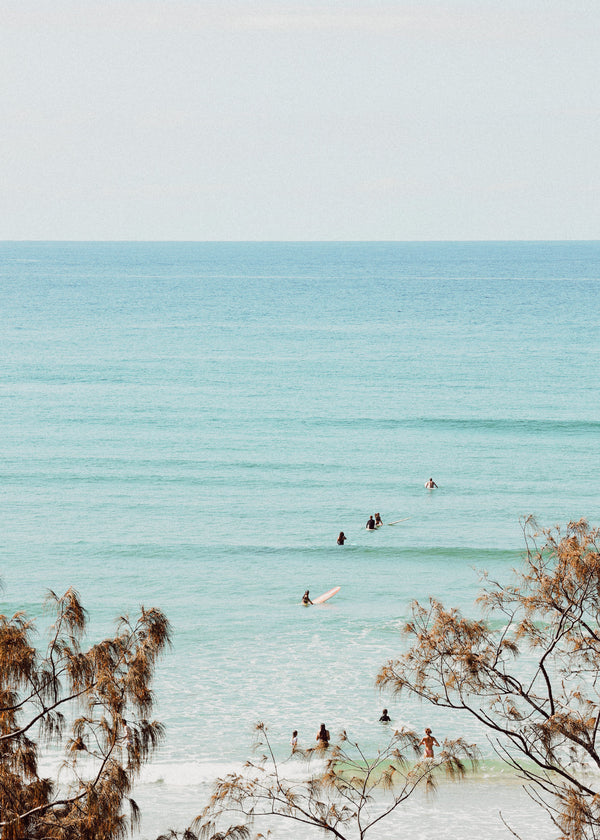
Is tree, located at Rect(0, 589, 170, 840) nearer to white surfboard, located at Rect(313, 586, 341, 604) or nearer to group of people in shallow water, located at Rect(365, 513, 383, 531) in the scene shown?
white surfboard, located at Rect(313, 586, 341, 604)

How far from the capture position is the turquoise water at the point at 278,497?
84.4 ft

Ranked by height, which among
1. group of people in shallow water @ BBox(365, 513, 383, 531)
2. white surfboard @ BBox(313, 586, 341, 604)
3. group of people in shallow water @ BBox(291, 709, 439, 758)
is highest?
group of people in shallow water @ BBox(365, 513, 383, 531)

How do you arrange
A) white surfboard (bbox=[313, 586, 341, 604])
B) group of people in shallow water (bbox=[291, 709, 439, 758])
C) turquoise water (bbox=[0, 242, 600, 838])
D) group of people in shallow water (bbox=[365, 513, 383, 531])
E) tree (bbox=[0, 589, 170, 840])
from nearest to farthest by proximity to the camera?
tree (bbox=[0, 589, 170, 840])
group of people in shallow water (bbox=[291, 709, 439, 758])
turquoise water (bbox=[0, 242, 600, 838])
white surfboard (bbox=[313, 586, 341, 604])
group of people in shallow water (bbox=[365, 513, 383, 531])

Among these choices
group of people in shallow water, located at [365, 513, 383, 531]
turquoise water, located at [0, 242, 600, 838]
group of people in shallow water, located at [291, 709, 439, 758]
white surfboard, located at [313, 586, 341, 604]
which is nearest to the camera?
group of people in shallow water, located at [291, 709, 439, 758]

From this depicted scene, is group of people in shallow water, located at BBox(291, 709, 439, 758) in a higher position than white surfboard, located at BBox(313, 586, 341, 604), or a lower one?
lower

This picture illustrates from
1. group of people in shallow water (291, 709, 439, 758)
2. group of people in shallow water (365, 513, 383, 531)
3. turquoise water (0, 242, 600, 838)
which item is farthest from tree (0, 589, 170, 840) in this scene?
group of people in shallow water (365, 513, 383, 531)

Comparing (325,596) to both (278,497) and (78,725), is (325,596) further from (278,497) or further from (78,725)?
(78,725)

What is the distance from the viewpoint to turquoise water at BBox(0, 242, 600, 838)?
84.4 ft

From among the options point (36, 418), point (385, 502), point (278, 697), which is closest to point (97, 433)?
point (36, 418)

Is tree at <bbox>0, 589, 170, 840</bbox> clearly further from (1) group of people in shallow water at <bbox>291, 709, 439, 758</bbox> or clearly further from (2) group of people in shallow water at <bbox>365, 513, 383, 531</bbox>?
(2) group of people in shallow water at <bbox>365, 513, 383, 531</bbox>

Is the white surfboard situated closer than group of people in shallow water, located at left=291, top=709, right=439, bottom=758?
No

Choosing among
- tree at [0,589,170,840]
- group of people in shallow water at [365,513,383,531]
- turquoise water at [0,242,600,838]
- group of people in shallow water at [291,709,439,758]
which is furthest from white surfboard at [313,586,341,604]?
tree at [0,589,170,840]

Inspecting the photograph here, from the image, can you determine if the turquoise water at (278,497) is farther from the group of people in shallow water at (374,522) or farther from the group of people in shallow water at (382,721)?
the group of people in shallow water at (374,522)

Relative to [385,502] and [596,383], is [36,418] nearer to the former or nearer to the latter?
[385,502]
